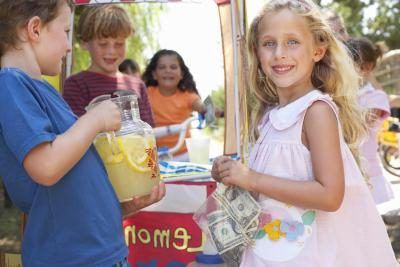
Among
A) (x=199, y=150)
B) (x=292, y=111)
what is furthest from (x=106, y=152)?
(x=199, y=150)

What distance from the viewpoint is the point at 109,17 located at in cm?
327

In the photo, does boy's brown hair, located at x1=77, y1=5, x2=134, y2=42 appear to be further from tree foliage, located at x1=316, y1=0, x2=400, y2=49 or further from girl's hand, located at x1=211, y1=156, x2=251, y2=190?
tree foliage, located at x1=316, y1=0, x2=400, y2=49

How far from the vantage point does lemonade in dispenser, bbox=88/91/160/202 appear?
67.2 inches

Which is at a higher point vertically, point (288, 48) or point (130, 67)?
point (288, 48)

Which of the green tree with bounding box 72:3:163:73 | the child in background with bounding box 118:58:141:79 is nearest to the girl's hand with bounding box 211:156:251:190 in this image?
the child in background with bounding box 118:58:141:79

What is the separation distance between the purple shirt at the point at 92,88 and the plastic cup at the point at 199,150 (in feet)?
0.90

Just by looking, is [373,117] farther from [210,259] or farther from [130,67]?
[130,67]

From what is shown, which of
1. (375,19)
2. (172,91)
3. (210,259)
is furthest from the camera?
(375,19)

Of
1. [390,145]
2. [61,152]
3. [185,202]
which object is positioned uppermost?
[61,152]

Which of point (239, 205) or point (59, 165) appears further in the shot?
point (239, 205)

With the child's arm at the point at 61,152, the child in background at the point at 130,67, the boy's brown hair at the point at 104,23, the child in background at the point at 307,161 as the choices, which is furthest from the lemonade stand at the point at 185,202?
the child in background at the point at 130,67

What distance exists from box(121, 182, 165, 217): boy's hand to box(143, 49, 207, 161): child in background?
7.45 feet

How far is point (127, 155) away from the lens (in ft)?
5.63

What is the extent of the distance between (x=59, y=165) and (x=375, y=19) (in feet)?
48.7
